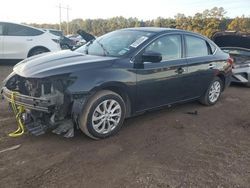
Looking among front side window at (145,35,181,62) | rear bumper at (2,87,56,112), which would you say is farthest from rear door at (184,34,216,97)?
rear bumper at (2,87,56,112)

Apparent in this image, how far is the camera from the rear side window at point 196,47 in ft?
18.3

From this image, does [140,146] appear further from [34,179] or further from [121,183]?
[34,179]

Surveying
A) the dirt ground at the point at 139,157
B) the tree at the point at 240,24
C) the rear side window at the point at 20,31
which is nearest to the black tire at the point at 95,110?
the dirt ground at the point at 139,157

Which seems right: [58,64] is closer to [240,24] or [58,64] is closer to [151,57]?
[151,57]

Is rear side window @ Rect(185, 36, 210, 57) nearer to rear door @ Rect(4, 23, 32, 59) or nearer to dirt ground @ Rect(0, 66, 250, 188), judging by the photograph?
dirt ground @ Rect(0, 66, 250, 188)

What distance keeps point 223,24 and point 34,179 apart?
4471cm

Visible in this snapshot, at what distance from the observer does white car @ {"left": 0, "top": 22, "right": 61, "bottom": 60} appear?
32.4ft

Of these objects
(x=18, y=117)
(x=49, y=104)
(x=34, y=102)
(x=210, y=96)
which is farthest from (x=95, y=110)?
(x=210, y=96)

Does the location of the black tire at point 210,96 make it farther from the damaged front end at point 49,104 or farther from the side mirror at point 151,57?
the damaged front end at point 49,104

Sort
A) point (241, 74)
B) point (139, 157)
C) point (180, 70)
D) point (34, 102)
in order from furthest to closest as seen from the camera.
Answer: point (241, 74), point (180, 70), point (34, 102), point (139, 157)

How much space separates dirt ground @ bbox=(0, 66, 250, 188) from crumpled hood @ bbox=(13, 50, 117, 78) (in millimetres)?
952

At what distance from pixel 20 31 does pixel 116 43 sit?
6.33 meters

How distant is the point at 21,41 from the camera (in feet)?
32.9

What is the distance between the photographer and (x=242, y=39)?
346 inches
